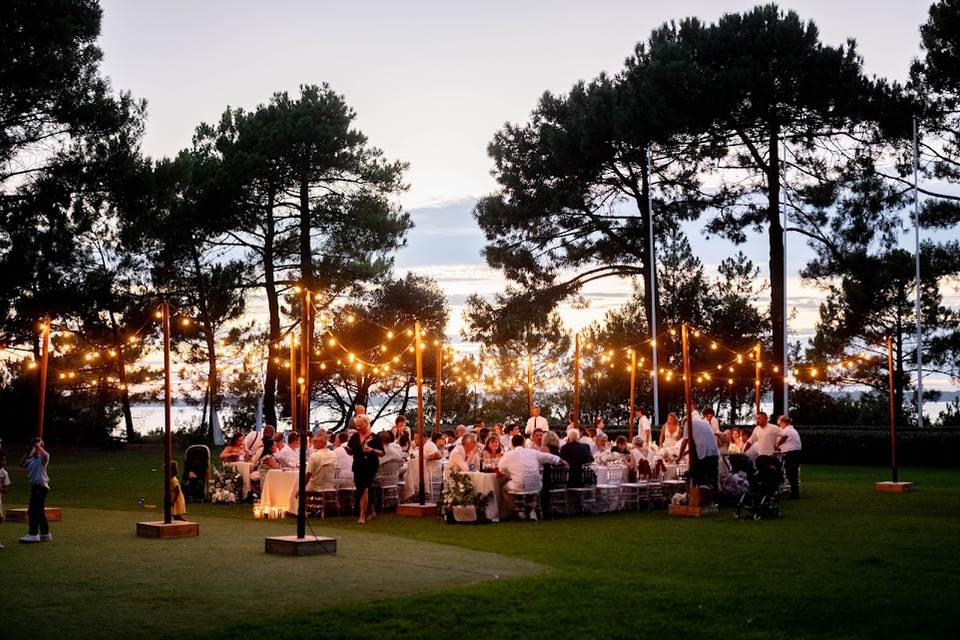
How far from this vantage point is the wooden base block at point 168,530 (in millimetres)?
13336

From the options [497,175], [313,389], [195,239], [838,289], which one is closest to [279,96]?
[195,239]

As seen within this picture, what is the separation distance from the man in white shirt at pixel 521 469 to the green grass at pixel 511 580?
0.75m

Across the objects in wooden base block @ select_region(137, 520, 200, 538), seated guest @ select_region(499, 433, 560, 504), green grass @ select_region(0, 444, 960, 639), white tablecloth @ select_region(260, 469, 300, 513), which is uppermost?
seated guest @ select_region(499, 433, 560, 504)

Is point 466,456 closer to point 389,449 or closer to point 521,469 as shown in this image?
point 389,449

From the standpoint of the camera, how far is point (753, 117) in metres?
32.0

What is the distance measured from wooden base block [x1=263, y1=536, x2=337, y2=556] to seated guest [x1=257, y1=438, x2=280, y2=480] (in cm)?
551

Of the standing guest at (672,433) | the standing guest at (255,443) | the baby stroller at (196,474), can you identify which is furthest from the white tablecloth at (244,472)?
the standing guest at (672,433)

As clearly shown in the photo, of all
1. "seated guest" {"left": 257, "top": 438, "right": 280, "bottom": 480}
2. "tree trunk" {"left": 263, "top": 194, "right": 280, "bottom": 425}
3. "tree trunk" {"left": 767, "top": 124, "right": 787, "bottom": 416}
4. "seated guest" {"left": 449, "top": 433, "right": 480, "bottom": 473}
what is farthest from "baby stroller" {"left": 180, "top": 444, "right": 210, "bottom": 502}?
"tree trunk" {"left": 767, "top": 124, "right": 787, "bottom": 416}

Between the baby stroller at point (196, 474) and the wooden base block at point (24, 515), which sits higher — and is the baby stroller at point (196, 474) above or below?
above

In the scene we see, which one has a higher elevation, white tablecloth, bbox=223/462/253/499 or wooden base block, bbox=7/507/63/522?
white tablecloth, bbox=223/462/253/499

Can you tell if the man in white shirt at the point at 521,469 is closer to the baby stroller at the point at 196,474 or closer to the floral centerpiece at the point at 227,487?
the floral centerpiece at the point at 227,487

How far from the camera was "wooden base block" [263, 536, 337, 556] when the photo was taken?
1159 centimetres

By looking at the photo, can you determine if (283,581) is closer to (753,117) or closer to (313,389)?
(753,117)

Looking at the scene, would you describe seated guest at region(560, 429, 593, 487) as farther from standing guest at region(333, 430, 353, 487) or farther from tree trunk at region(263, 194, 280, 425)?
tree trunk at region(263, 194, 280, 425)
